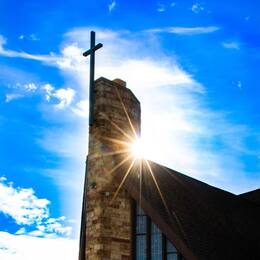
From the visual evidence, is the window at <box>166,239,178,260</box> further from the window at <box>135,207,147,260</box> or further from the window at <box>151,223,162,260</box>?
the window at <box>135,207,147,260</box>

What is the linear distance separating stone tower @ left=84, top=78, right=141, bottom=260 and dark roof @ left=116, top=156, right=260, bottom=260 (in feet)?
1.53

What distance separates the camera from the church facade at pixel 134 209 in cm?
1438

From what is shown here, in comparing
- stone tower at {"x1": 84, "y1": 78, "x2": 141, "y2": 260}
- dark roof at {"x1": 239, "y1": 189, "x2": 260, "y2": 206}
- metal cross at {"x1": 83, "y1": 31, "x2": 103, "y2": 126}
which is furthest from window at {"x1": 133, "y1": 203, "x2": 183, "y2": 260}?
dark roof at {"x1": 239, "y1": 189, "x2": 260, "y2": 206}

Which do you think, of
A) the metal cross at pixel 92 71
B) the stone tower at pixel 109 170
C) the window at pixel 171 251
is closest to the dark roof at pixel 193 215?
the window at pixel 171 251

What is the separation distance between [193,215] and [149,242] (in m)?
1.91

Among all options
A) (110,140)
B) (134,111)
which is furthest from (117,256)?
(134,111)

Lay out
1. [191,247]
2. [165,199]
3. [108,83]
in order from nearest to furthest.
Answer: [191,247], [165,199], [108,83]

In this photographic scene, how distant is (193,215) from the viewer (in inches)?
625

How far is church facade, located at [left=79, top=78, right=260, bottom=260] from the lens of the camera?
14375 mm

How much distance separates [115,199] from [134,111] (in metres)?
3.14

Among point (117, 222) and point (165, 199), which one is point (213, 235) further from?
point (117, 222)

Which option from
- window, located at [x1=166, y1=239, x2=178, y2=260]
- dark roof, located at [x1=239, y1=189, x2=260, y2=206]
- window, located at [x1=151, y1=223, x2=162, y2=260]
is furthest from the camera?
dark roof, located at [x1=239, y1=189, x2=260, y2=206]

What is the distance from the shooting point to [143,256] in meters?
14.6

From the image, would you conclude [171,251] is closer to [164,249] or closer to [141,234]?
[164,249]
